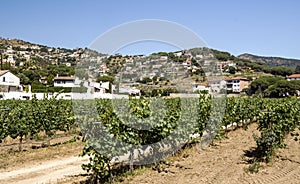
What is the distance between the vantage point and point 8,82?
54969 millimetres

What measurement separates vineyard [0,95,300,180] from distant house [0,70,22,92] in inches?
1431

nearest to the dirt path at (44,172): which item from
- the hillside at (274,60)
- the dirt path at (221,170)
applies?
the dirt path at (221,170)

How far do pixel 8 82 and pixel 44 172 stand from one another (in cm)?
4802

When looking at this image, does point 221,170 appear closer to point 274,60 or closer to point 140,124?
point 140,124

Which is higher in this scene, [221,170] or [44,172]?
[221,170]

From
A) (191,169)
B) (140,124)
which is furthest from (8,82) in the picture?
(191,169)

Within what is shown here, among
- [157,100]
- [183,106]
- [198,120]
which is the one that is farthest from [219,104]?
[157,100]

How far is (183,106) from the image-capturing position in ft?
44.0

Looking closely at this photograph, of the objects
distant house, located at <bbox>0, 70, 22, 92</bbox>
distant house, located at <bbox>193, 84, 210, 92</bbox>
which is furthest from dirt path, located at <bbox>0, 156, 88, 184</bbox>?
distant house, located at <bbox>0, 70, 22, 92</bbox>

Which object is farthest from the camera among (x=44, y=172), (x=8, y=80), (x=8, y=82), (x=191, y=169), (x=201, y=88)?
(x=8, y=80)

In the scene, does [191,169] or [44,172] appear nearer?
[191,169]

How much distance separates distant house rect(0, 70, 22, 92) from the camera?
52103 mm

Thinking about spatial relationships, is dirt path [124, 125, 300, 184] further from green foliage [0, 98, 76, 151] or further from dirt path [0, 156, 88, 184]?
green foliage [0, 98, 76, 151]

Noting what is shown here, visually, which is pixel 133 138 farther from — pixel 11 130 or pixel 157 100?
pixel 11 130
